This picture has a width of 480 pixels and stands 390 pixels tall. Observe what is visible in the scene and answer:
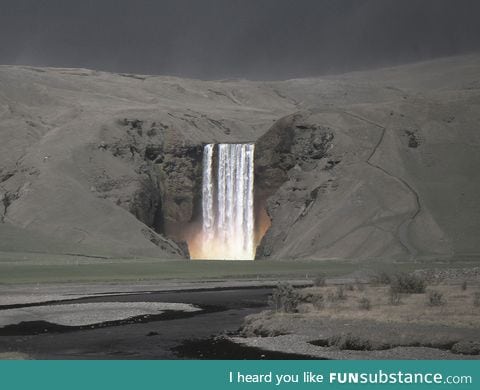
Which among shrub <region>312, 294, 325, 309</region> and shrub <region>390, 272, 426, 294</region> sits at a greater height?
shrub <region>390, 272, 426, 294</region>

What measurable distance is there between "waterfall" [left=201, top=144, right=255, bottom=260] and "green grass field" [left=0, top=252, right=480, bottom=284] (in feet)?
86.1

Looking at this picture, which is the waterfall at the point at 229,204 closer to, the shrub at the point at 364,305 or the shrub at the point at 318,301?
the shrub at the point at 318,301

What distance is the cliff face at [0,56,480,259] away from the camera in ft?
382

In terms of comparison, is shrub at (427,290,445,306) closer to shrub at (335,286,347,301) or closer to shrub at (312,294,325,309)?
shrub at (312,294,325,309)

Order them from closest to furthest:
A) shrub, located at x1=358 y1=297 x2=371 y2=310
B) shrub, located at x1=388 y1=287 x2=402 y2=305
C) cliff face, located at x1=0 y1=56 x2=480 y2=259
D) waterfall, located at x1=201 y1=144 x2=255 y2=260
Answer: shrub, located at x1=358 y1=297 x2=371 y2=310
shrub, located at x1=388 y1=287 x2=402 y2=305
cliff face, located at x1=0 y1=56 x2=480 y2=259
waterfall, located at x1=201 y1=144 x2=255 y2=260

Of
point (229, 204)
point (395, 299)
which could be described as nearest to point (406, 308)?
point (395, 299)

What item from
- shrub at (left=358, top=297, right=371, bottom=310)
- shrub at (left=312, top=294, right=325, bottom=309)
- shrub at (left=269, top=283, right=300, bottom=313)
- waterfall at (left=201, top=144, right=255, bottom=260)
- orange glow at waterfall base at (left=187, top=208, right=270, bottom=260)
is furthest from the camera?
waterfall at (left=201, top=144, right=255, bottom=260)

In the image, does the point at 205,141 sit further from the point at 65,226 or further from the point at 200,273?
the point at 200,273

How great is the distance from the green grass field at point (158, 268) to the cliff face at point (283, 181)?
7.45 m

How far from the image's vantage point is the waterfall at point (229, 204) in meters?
137

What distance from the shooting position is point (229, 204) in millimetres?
138250

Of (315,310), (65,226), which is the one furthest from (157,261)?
(315,310)

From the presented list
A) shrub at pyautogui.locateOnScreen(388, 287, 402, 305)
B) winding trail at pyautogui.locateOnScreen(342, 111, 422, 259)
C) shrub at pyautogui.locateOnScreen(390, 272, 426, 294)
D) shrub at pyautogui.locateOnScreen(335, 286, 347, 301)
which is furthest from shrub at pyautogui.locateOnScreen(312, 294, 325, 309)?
winding trail at pyautogui.locateOnScreen(342, 111, 422, 259)

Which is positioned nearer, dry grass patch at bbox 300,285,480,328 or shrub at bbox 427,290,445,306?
dry grass patch at bbox 300,285,480,328
